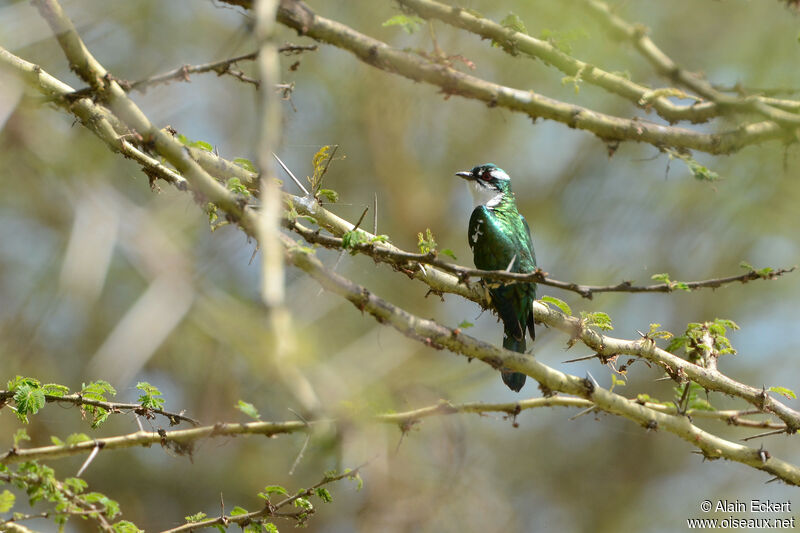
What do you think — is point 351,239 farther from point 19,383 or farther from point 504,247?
point 504,247

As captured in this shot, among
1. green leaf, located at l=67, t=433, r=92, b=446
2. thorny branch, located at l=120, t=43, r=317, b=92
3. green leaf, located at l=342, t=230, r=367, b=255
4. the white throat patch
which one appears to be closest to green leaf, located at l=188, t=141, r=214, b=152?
thorny branch, located at l=120, t=43, r=317, b=92

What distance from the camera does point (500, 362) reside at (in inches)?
132

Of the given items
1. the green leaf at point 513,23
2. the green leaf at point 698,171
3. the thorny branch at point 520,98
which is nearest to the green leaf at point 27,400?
the thorny branch at point 520,98

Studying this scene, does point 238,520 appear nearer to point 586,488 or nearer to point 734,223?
point 734,223

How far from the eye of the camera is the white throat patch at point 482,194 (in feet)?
20.8

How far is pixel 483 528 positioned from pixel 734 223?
420 cm

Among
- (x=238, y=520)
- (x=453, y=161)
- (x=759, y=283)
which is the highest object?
(x=453, y=161)

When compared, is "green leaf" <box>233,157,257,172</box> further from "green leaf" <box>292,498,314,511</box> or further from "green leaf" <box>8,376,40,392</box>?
"green leaf" <box>292,498,314,511</box>

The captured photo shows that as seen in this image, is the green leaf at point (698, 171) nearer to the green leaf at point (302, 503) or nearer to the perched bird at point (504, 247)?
the perched bird at point (504, 247)

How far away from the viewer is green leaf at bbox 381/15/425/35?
138 inches

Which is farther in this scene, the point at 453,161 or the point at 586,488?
the point at 586,488

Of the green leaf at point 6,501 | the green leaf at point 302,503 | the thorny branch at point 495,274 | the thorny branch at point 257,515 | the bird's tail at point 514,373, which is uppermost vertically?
the bird's tail at point 514,373

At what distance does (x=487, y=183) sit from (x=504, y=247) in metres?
1.29

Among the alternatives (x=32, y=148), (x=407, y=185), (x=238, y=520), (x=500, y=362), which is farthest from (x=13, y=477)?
(x=407, y=185)
